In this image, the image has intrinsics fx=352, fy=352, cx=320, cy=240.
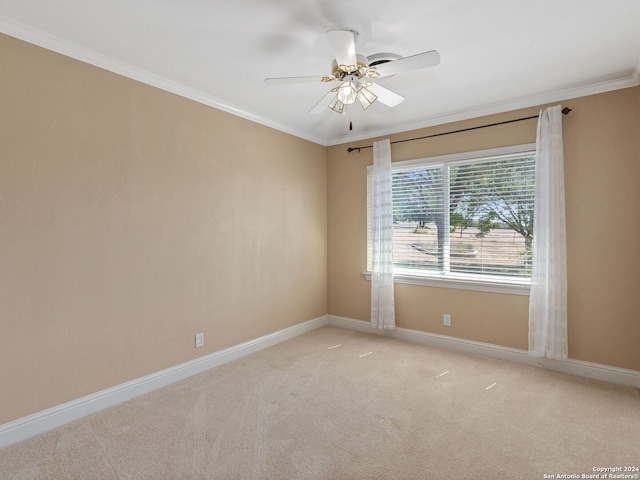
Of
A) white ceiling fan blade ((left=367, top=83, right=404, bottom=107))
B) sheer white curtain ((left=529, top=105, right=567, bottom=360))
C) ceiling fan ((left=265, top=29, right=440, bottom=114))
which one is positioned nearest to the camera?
ceiling fan ((left=265, top=29, right=440, bottom=114))

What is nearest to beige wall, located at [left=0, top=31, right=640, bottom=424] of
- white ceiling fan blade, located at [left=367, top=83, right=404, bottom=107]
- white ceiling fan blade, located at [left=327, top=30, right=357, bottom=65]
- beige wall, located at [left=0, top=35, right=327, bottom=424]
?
beige wall, located at [left=0, top=35, right=327, bottom=424]

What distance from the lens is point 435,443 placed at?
214 cm

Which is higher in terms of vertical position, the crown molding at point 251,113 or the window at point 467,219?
the crown molding at point 251,113

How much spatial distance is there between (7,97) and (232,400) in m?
2.48

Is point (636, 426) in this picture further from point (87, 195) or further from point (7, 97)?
point (7, 97)

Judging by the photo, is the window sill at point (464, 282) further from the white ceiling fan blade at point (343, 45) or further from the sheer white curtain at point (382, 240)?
the white ceiling fan blade at point (343, 45)

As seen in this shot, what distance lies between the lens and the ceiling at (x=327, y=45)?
6.48 feet

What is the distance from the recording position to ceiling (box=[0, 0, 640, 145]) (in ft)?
6.48

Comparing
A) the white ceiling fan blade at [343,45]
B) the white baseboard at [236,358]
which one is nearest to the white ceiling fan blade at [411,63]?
the white ceiling fan blade at [343,45]

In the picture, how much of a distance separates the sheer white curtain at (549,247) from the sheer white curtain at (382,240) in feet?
4.76

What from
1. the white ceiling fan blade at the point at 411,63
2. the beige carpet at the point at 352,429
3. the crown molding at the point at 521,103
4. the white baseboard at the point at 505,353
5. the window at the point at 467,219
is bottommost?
the beige carpet at the point at 352,429

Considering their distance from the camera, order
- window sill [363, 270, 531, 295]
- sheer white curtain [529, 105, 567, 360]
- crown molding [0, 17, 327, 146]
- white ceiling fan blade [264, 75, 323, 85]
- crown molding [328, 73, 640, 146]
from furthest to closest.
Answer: window sill [363, 270, 531, 295] < sheer white curtain [529, 105, 567, 360] < crown molding [328, 73, 640, 146] < white ceiling fan blade [264, 75, 323, 85] < crown molding [0, 17, 327, 146]

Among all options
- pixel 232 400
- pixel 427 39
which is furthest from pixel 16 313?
pixel 427 39

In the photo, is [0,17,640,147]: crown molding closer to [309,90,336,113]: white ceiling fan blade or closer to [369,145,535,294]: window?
[369,145,535,294]: window
